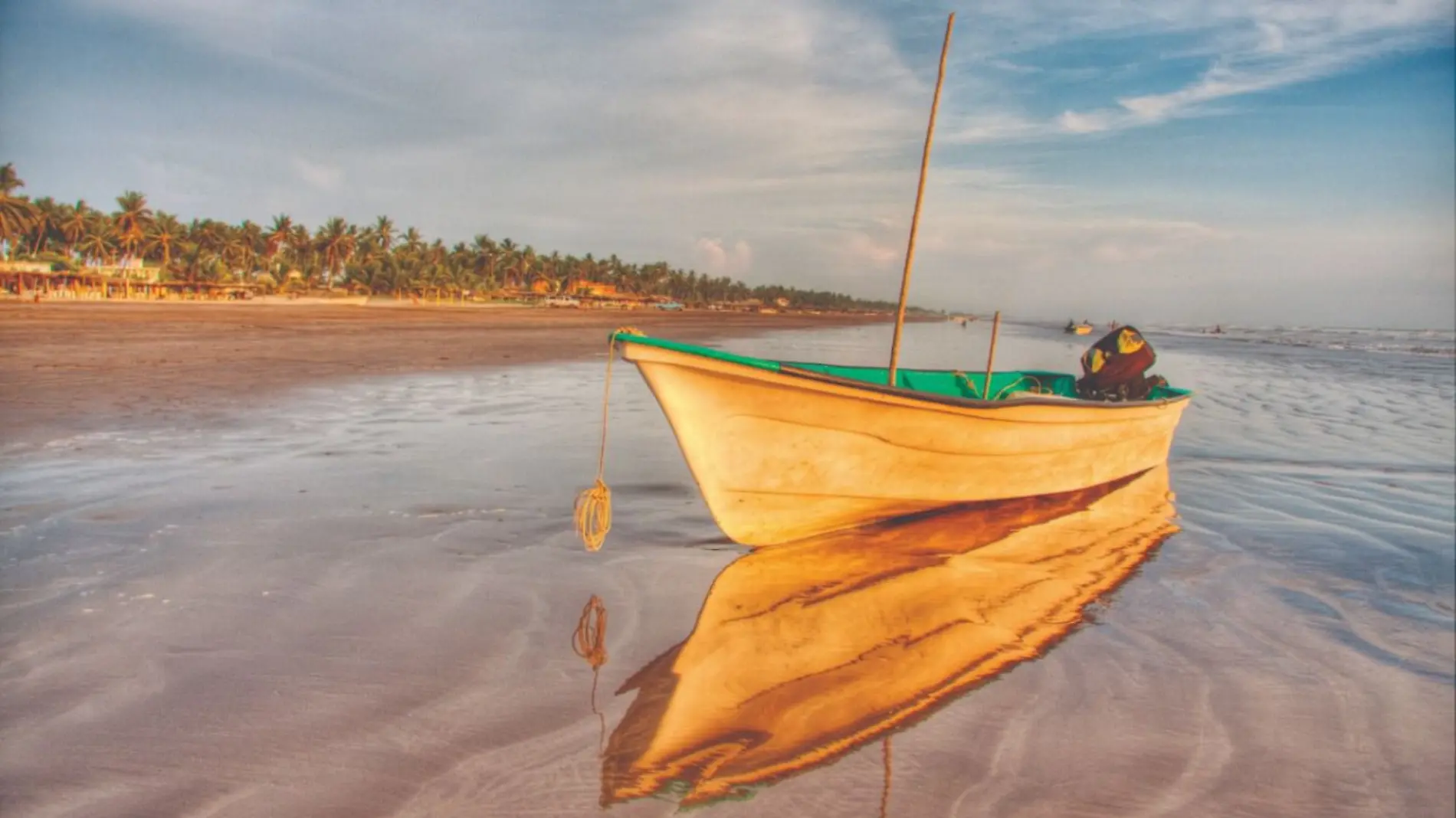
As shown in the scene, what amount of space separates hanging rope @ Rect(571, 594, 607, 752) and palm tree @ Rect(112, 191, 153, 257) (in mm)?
69997

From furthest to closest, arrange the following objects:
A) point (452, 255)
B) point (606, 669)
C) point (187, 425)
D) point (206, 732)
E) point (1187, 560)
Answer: point (452, 255) → point (187, 425) → point (1187, 560) → point (606, 669) → point (206, 732)

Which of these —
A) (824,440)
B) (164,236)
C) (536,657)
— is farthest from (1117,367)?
(164,236)

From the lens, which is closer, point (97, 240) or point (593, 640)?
point (593, 640)

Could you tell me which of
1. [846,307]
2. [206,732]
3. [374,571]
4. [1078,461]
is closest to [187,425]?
[374,571]

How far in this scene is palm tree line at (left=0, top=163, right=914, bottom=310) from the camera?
51.7m

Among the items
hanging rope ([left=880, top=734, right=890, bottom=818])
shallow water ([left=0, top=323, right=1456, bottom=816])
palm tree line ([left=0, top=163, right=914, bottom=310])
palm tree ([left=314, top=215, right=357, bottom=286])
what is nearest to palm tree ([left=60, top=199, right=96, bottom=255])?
palm tree line ([left=0, top=163, right=914, bottom=310])

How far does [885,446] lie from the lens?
18.8 feet

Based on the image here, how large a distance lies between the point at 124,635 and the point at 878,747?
10.8ft

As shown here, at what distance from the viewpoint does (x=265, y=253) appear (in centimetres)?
7081

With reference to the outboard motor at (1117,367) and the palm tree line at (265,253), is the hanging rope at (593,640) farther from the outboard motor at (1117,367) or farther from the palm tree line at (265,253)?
the palm tree line at (265,253)

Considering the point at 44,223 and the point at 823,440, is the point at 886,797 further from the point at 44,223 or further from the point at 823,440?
the point at 44,223

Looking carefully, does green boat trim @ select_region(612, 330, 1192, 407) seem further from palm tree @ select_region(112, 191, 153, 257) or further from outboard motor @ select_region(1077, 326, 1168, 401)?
palm tree @ select_region(112, 191, 153, 257)

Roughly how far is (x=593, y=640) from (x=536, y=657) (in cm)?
32

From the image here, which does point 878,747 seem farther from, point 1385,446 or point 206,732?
point 1385,446
